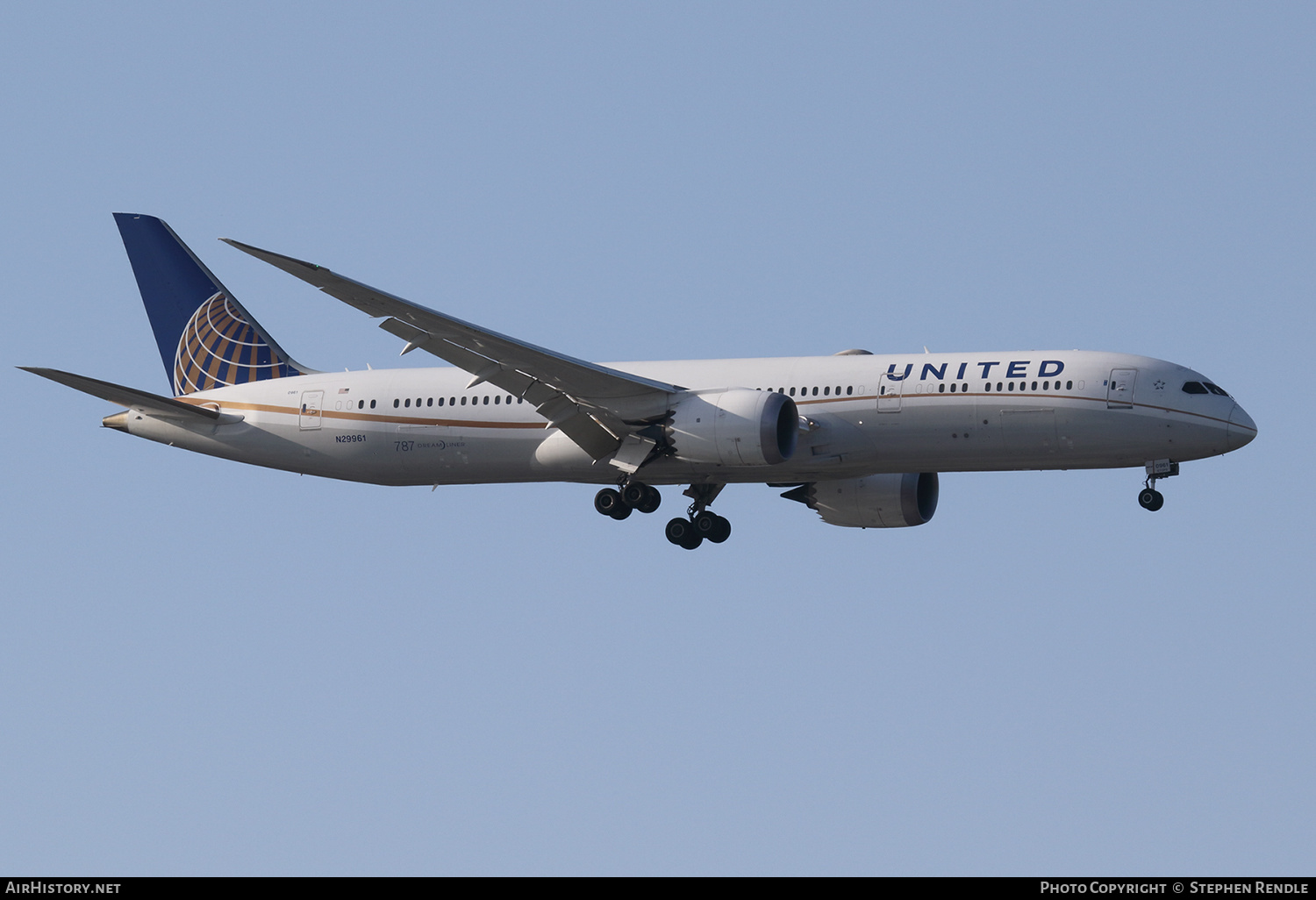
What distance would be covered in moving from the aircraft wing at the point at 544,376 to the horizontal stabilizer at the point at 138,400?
857cm

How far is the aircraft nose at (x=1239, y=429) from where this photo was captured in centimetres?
4038

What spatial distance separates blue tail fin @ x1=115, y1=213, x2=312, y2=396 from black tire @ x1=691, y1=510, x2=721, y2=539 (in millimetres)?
11390

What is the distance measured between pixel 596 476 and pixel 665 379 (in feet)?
9.23

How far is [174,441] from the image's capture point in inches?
1880

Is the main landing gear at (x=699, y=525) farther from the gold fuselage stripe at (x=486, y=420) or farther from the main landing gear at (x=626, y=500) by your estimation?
the gold fuselage stripe at (x=486, y=420)

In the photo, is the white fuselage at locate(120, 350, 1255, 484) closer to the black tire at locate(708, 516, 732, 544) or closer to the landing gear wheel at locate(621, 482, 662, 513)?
the landing gear wheel at locate(621, 482, 662, 513)

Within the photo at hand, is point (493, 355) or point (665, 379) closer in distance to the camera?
point (493, 355)

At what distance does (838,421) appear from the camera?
41594mm

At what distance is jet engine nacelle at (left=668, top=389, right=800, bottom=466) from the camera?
40562 millimetres
